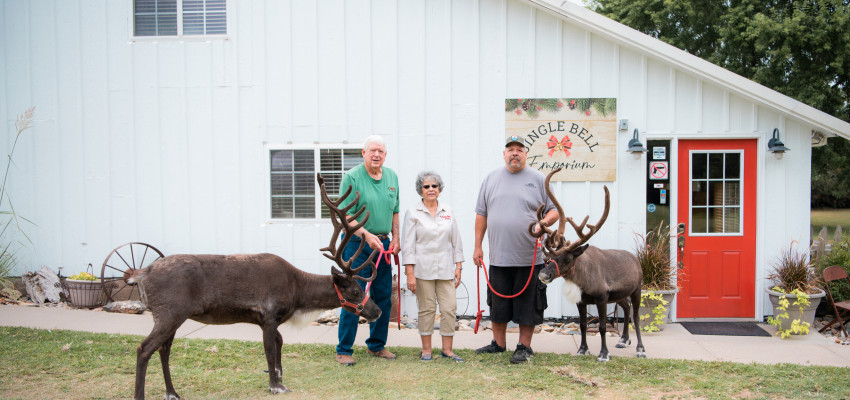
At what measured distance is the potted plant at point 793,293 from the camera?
22.0ft

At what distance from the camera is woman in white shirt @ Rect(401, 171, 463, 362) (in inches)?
216

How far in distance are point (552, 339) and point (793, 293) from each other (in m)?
2.86

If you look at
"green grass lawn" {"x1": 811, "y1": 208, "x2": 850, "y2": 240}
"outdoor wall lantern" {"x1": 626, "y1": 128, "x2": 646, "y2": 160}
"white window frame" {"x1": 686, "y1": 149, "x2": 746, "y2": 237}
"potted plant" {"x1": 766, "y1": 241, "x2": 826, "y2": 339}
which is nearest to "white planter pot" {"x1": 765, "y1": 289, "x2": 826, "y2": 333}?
"potted plant" {"x1": 766, "y1": 241, "x2": 826, "y2": 339}

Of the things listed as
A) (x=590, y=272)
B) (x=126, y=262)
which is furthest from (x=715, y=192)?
(x=126, y=262)

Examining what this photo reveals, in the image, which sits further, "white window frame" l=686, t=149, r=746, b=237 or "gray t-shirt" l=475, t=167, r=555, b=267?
"white window frame" l=686, t=149, r=746, b=237

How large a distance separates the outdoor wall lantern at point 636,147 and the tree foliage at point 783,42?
881cm

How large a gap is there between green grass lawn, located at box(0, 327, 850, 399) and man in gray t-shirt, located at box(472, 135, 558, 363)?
45 centimetres

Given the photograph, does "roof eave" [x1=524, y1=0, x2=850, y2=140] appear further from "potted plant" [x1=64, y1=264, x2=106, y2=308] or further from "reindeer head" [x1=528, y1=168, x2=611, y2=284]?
"potted plant" [x1=64, y1=264, x2=106, y2=308]

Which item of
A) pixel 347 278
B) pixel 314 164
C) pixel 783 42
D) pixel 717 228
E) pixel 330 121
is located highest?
pixel 783 42

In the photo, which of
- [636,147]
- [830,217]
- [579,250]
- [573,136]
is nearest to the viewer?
[579,250]

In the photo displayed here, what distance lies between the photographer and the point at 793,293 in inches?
267

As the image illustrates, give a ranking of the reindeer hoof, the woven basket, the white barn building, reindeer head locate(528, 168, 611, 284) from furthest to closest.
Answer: the woven basket < the white barn building < reindeer head locate(528, 168, 611, 284) < the reindeer hoof

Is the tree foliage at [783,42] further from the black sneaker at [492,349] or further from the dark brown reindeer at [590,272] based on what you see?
the black sneaker at [492,349]

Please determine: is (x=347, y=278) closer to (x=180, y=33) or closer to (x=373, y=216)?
(x=373, y=216)
